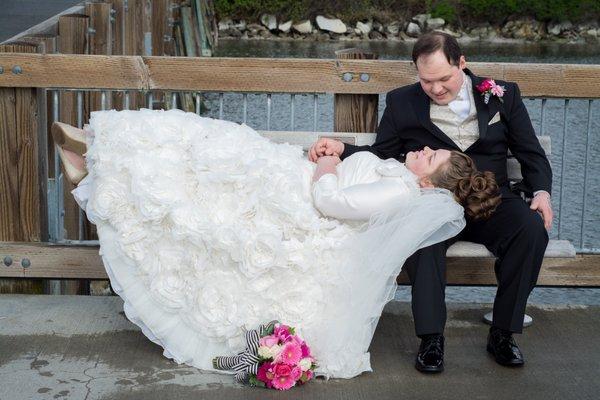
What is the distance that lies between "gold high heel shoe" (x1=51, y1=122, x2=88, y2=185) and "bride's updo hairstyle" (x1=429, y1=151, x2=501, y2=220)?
164 centimetres

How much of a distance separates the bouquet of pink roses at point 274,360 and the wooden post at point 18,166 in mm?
1739

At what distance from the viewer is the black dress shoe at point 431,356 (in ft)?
15.3

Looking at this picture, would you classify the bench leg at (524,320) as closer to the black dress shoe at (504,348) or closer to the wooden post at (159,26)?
the black dress shoe at (504,348)

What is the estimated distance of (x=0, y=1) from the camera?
1500 centimetres

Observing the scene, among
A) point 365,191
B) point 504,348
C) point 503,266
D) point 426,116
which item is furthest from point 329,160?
point 504,348

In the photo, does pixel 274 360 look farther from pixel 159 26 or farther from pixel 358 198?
pixel 159 26

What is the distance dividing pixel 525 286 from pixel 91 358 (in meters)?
1.93

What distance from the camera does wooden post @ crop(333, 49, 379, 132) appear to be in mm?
5629

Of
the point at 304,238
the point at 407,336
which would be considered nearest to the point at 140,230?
the point at 304,238

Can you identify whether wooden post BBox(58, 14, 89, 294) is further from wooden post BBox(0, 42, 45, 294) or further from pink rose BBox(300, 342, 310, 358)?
pink rose BBox(300, 342, 310, 358)

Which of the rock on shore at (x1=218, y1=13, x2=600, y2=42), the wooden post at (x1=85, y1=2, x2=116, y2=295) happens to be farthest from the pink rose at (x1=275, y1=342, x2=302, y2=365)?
the rock on shore at (x1=218, y1=13, x2=600, y2=42)

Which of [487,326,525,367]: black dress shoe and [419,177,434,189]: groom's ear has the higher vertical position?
[419,177,434,189]: groom's ear

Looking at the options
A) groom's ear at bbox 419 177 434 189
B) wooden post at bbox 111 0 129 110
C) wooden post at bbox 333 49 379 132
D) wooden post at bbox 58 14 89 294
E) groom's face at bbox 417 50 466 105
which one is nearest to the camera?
groom's ear at bbox 419 177 434 189

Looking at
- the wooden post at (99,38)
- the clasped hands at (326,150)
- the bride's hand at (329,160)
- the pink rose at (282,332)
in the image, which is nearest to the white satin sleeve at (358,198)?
the bride's hand at (329,160)
